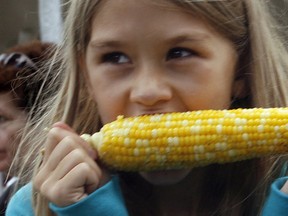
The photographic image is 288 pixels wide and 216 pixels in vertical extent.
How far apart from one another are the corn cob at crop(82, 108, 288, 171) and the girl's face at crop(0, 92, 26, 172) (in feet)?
5.64

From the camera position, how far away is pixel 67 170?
4.98 ft

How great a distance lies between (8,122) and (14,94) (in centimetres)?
18

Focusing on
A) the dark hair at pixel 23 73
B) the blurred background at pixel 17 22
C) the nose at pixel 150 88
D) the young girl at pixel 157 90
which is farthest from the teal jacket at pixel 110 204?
the blurred background at pixel 17 22

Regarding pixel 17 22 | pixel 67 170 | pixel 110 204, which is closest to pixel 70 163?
pixel 67 170

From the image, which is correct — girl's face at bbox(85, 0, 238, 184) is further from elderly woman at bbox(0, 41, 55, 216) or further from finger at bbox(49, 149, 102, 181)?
elderly woman at bbox(0, 41, 55, 216)

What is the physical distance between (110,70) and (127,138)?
0.62ft

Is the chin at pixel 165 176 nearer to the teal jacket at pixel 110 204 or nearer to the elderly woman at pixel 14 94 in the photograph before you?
the teal jacket at pixel 110 204

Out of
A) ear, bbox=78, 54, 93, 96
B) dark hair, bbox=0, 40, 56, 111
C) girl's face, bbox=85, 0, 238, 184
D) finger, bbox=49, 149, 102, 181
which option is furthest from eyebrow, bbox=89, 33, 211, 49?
dark hair, bbox=0, 40, 56, 111

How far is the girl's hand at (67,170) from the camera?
1505 millimetres

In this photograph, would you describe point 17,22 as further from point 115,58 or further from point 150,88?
point 150,88

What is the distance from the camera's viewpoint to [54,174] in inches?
60.4

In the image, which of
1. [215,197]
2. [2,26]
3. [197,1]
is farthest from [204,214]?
[2,26]

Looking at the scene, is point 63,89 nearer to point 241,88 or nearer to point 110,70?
point 110,70

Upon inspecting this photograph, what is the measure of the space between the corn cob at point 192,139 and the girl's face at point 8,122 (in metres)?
1.72
